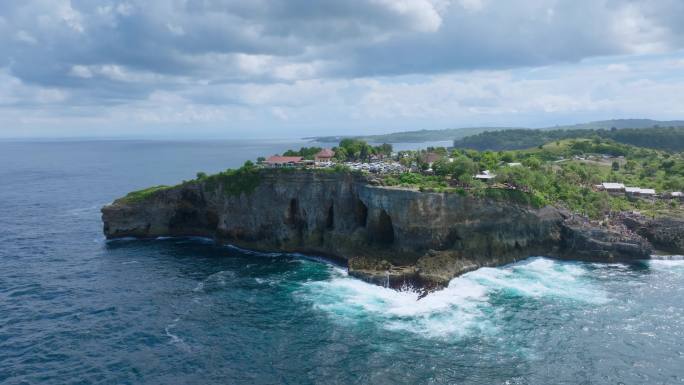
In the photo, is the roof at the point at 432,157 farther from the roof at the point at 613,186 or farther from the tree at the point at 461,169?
the roof at the point at 613,186

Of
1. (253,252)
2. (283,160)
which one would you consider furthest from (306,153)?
(253,252)

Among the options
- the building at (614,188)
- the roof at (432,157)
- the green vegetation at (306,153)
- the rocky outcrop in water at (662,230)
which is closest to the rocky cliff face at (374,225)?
the rocky outcrop in water at (662,230)

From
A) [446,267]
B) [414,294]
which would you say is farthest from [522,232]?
[414,294]

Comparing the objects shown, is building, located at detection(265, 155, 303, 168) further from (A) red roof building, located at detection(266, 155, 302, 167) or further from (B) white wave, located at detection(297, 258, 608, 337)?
(B) white wave, located at detection(297, 258, 608, 337)

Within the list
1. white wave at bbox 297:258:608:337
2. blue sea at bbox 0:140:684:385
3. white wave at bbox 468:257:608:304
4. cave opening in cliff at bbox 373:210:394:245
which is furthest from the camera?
cave opening in cliff at bbox 373:210:394:245

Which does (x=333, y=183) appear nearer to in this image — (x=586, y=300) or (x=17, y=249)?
(x=586, y=300)

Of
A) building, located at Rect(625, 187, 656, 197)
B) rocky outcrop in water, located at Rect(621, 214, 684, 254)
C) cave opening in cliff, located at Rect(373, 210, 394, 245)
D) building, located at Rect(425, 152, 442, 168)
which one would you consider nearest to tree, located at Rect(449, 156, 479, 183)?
building, located at Rect(425, 152, 442, 168)
